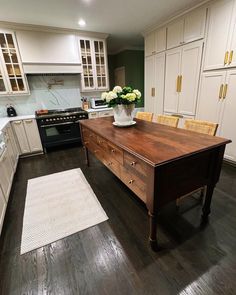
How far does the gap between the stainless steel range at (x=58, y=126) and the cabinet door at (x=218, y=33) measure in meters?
2.76

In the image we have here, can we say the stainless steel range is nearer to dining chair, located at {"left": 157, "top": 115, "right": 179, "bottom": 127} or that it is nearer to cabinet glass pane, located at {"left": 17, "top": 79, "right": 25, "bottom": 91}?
cabinet glass pane, located at {"left": 17, "top": 79, "right": 25, "bottom": 91}

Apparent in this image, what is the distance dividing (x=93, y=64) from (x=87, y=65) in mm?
156

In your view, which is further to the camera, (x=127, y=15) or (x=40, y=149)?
(x=40, y=149)

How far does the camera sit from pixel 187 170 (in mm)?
1284

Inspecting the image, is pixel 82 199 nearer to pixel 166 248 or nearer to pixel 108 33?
pixel 166 248

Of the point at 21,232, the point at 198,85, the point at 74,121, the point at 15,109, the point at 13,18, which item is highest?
the point at 13,18

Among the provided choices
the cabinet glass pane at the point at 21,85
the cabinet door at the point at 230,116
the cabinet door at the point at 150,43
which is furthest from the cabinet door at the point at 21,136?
the cabinet door at the point at 230,116

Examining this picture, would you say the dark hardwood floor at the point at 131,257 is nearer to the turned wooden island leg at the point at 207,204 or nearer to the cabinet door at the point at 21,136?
the turned wooden island leg at the point at 207,204

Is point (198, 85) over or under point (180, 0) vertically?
under

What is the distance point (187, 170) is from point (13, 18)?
3.88 metres

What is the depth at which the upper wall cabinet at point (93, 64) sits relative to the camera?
12.7 ft

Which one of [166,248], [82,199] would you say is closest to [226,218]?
[166,248]

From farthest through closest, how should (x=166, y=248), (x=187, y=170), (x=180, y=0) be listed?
(x=180, y=0), (x=166, y=248), (x=187, y=170)

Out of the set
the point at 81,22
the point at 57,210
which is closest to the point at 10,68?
the point at 81,22
